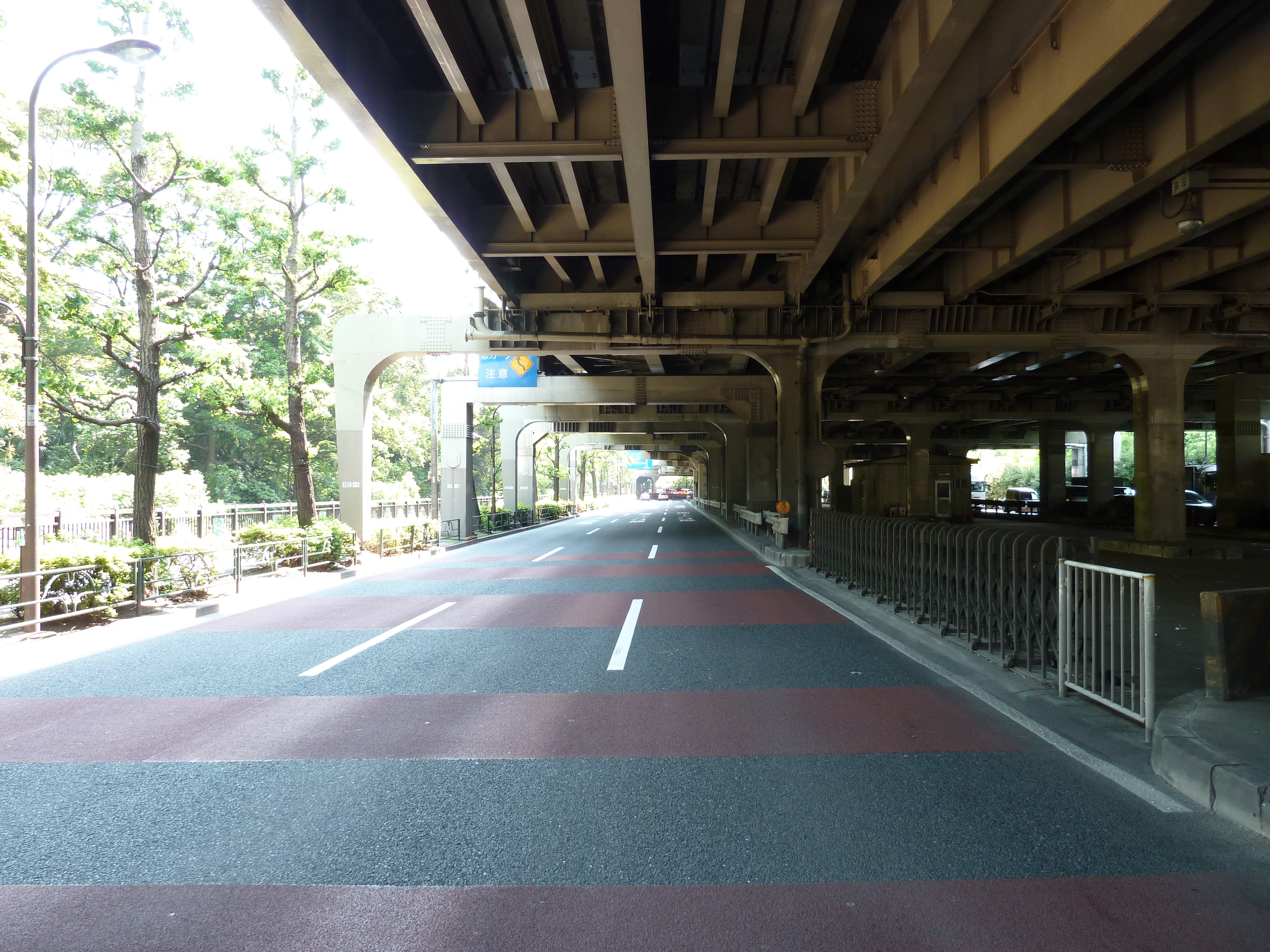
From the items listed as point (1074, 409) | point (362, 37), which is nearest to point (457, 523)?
point (362, 37)

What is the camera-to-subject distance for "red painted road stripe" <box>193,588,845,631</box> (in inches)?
417

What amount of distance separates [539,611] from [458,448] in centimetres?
1890

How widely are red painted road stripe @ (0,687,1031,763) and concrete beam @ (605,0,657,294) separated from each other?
247 inches

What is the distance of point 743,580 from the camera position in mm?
15703

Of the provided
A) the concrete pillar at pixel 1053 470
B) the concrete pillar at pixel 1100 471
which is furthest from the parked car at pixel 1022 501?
the concrete pillar at pixel 1100 471

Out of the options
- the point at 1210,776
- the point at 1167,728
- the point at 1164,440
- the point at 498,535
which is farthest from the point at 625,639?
the point at 498,535

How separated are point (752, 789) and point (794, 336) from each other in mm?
16670

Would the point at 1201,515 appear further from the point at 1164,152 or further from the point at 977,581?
the point at 977,581

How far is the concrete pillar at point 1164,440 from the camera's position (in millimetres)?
19250

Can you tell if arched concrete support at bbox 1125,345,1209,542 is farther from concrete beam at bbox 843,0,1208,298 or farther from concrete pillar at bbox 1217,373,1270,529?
concrete beam at bbox 843,0,1208,298

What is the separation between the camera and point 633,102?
8570 millimetres

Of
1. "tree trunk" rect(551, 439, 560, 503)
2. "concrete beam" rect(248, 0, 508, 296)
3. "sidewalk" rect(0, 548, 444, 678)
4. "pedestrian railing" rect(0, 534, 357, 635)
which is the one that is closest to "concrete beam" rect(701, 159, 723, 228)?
"concrete beam" rect(248, 0, 508, 296)

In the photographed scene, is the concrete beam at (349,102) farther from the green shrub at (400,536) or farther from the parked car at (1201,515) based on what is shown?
the parked car at (1201,515)

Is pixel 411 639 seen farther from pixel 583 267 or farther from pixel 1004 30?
pixel 583 267
